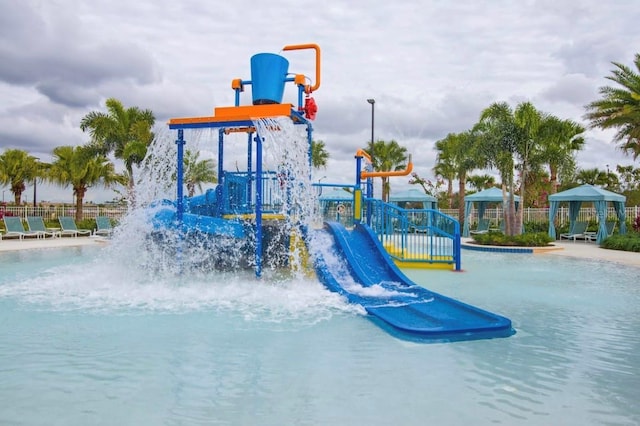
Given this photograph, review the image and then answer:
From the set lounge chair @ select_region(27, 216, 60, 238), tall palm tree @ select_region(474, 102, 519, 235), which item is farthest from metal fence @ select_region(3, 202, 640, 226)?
tall palm tree @ select_region(474, 102, 519, 235)

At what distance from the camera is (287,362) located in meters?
4.18

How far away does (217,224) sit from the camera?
868cm

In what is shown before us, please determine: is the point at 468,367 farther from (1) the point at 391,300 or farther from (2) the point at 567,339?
(1) the point at 391,300

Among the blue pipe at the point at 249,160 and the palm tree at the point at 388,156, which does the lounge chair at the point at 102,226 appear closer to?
the blue pipe at the point at 249,160

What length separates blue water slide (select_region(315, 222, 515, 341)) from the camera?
520 centimetres

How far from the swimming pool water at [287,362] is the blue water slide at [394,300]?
21 cm

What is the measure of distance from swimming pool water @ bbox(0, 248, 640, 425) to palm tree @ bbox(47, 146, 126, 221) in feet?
57.5

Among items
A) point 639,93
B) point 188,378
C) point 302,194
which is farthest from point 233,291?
point 639,93

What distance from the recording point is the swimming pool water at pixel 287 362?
3.20 m

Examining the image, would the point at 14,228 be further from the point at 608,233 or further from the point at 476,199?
the point at 608,233

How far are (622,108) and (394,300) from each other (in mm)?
17014

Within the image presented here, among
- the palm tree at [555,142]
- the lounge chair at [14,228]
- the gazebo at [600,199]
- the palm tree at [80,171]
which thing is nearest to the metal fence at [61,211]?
the palm tree at [80,171]

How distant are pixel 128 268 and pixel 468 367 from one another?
708 centimetres

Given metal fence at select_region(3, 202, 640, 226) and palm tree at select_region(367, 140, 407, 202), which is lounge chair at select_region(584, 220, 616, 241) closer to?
metal fence at select_region(3, 202, 640, 226)
